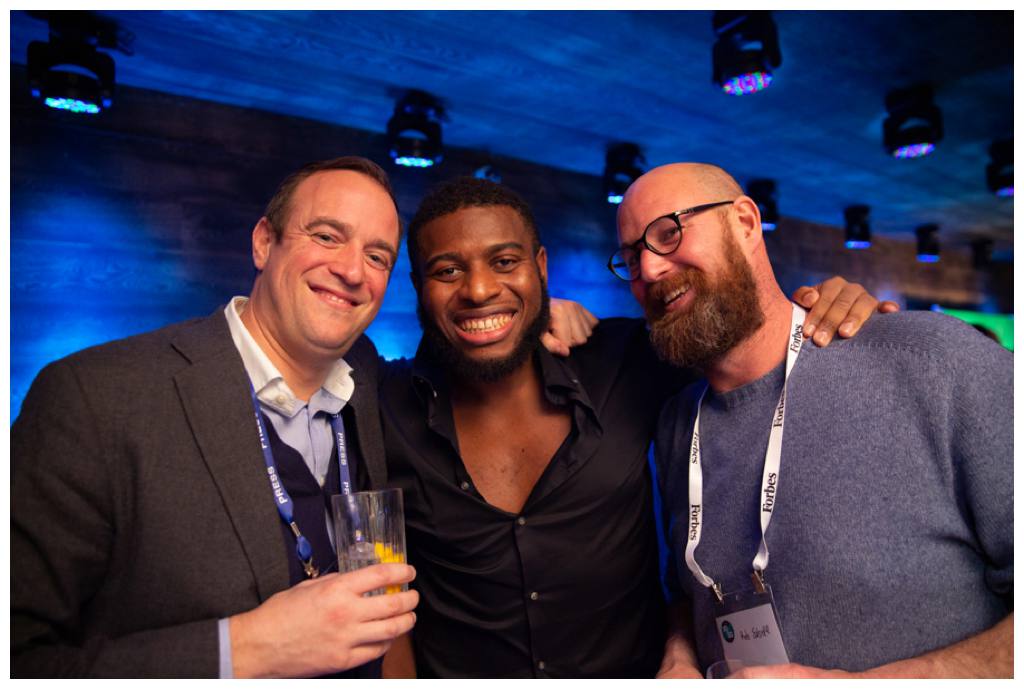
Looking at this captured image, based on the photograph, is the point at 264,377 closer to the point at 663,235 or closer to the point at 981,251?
the point at 663,235

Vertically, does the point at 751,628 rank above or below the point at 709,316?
below

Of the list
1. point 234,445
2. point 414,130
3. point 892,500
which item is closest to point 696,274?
point 892,500

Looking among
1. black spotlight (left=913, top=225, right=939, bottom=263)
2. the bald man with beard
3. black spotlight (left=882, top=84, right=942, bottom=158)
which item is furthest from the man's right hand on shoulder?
black spotlight (left=913, top=225, right=939, bottom=263)

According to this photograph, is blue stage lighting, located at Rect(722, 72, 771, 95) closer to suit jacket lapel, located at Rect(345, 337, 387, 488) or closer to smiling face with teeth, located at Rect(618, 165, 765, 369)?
smiling face with teeth, located at Rect(618, 165, 765, 369)

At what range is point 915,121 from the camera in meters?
4.90

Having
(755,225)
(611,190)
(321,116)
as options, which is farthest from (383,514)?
(611,190)

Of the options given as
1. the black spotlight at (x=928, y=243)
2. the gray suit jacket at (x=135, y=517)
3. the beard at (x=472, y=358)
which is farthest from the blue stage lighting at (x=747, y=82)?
the black spotlight at (x=928, y=243)

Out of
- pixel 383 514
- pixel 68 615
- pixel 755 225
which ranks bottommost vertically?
pixel 68 615

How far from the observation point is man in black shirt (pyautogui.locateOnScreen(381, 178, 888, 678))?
1.87 metres

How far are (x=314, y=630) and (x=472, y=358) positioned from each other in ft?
3.21

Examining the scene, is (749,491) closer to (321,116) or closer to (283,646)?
(283,646)

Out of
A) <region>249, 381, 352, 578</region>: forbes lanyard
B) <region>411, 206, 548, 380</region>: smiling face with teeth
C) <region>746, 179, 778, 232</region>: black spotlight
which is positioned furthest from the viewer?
<region>746, 179, 778, 232</region>: black spotlight

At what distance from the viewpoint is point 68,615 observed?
125 cm
